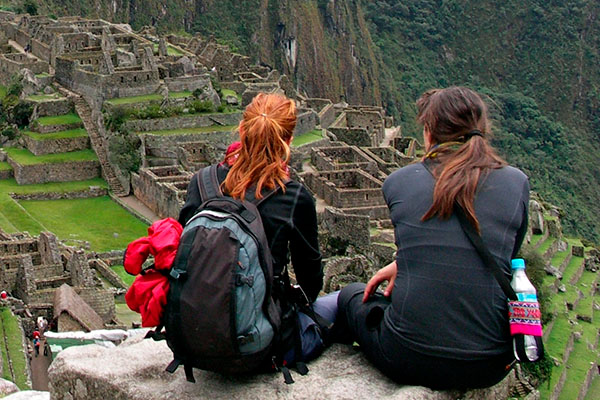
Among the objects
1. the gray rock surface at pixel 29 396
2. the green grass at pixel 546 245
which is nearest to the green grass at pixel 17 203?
the green grass at pixel 546 245

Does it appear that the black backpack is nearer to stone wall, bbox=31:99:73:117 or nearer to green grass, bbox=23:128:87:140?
green grass, bbox=23:128:87:140

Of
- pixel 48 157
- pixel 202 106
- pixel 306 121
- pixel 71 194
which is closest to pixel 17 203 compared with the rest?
pixel 71 194

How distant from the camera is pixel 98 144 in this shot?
35656mm

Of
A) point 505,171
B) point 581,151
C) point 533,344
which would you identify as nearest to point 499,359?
point 533,344

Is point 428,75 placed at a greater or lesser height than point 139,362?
lesser

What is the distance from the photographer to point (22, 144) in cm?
3634

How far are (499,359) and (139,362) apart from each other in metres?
2.61

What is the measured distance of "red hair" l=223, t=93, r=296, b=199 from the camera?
7297 millimetres

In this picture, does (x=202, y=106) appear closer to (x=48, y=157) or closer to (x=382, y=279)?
(x=48, y=157)

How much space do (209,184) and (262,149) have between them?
0.47 meters

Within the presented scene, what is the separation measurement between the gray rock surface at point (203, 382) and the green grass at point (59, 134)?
94.4 feet

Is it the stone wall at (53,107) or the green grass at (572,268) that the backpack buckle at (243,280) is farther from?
the green grass at (572,268)

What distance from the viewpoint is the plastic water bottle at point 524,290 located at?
22.0 feet

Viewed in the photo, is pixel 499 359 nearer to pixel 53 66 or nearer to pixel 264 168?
pixel 264 168
